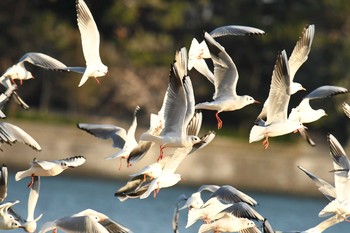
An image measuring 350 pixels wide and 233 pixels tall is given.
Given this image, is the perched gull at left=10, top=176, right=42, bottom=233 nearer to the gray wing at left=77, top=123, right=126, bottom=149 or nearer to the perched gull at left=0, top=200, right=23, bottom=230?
the perched gull at left=0, top=200, right=23, bottom=230

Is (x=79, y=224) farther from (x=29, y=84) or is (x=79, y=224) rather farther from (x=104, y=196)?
(x=29, y=84)

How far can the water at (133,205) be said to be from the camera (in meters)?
22.3

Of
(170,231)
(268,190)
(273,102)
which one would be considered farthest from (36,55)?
(268,190)

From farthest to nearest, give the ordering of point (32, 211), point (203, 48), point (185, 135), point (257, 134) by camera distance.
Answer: point (203, 48) < point (257, 134) < point (32, 211) < point (185, 135)

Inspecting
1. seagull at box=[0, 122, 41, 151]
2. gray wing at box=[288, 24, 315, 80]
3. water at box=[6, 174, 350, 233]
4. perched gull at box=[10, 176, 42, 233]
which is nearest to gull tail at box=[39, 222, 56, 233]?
perched gull at box=[10, 176, 42, 233]

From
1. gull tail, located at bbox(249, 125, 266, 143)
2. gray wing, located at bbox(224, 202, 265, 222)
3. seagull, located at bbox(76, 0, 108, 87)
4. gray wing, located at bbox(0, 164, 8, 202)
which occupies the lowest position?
gray wing, located at bbox(224, 202, 265, 222)

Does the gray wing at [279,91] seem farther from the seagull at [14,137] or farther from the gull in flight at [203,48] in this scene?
the seagull at [14,137]

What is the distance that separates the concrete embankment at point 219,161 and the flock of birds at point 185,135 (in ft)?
47.3

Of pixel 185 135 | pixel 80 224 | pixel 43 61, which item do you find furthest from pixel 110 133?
pixel 80 224

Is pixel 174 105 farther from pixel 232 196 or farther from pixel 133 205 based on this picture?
pixel 133 205

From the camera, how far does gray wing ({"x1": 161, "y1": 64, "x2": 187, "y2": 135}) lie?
39.6 ft

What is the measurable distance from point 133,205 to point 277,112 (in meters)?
13.5

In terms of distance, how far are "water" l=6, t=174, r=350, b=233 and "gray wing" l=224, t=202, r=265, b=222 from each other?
786cm

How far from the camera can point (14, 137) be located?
12641mm
